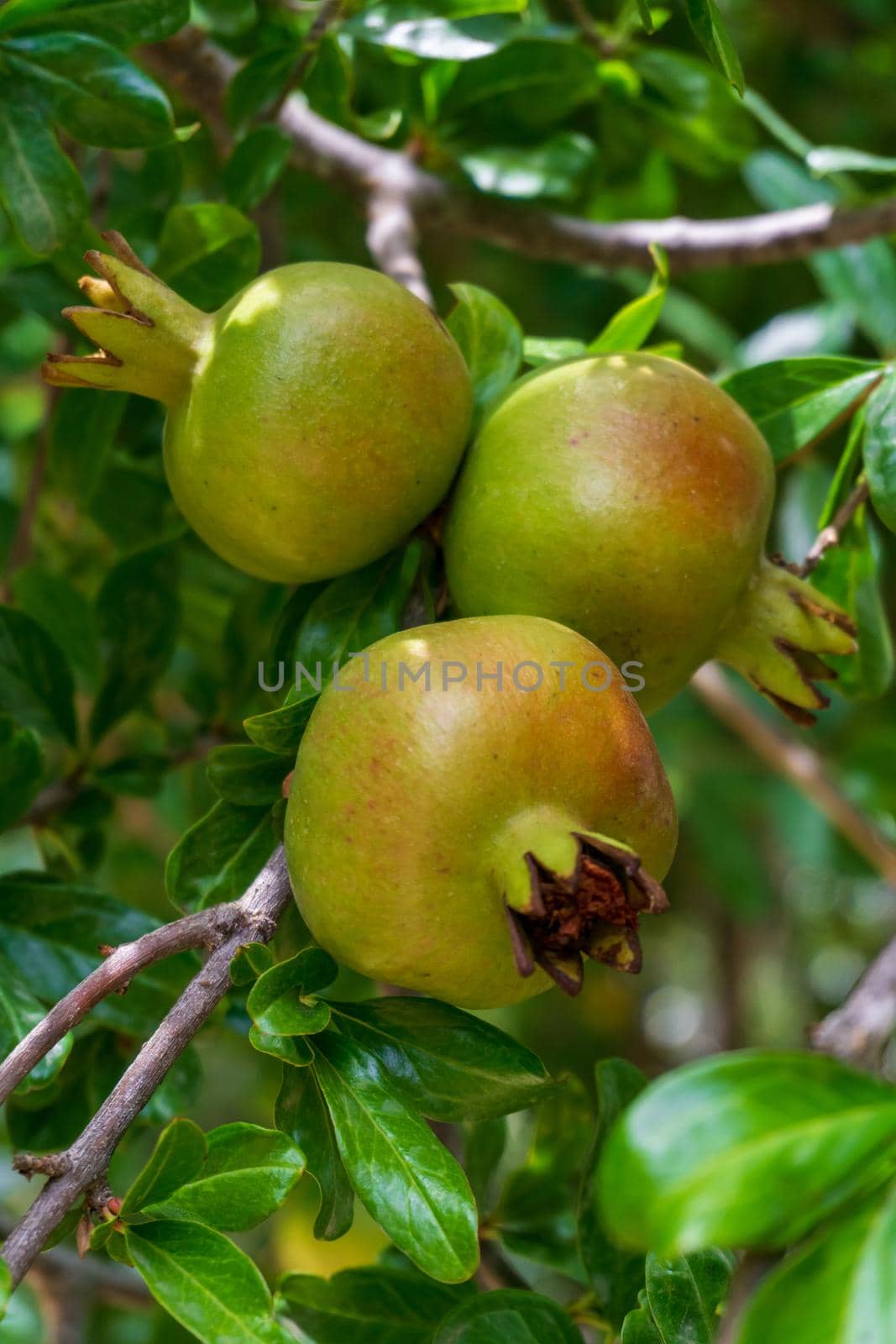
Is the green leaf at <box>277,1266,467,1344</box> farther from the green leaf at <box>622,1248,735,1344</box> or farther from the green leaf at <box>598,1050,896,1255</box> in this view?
the green leaf at <box>598,1050,896,1255</box>

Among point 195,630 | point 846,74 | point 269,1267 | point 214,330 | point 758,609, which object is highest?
point 214,330

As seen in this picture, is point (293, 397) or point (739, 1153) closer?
point (739, 1153)

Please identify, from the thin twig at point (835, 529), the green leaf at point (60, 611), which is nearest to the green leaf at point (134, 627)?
the green leaf at point (60, 611)

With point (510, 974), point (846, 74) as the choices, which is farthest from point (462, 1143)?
point (846, 74)

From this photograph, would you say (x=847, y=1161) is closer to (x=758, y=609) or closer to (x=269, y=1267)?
(x=758, y=609)

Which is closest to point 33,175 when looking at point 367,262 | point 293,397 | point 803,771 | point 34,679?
point 293,397

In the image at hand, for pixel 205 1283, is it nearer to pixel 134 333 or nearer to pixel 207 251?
pixel 134 333
